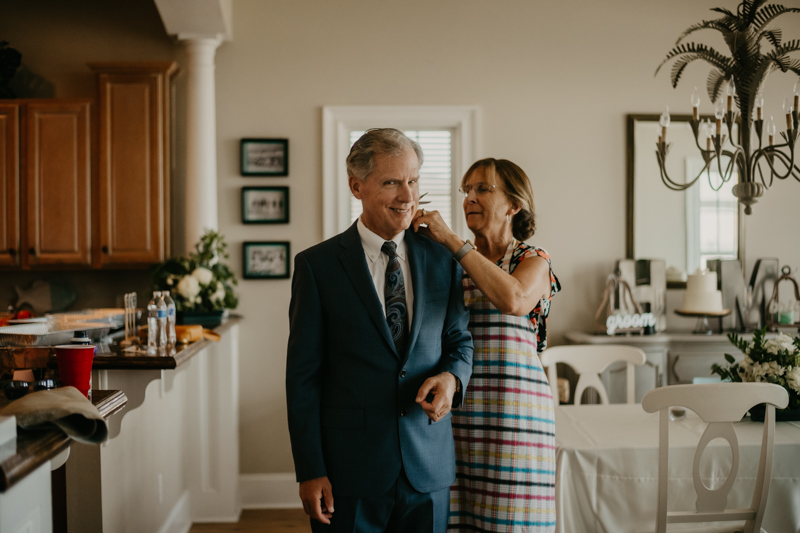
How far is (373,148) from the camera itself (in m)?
1.38

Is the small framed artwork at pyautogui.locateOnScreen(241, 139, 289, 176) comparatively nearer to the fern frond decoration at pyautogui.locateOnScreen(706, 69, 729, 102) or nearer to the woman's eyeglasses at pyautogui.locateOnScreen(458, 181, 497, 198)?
the woman's eyeglasses at pyautogui.locateOnScreen(458, 181, 497, 198)

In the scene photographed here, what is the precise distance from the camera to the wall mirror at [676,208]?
3.63m

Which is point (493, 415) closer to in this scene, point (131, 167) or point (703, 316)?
point (703, 316)

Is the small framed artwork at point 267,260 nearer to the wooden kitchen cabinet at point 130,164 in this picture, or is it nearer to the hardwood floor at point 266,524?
the wooden kitchen cabinet at point 130,164

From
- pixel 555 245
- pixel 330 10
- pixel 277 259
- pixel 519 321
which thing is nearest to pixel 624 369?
pixel 555 245

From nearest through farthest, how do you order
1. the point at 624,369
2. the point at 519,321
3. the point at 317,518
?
the point at 317,518 < the point at 519,321 < the point at 624,369

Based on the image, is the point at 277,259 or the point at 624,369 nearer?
the point at 624,369

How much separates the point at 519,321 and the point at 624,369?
1892 millimetres

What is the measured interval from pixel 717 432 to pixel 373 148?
57.8 inches

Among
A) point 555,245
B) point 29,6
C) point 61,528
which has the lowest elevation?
point 61,528

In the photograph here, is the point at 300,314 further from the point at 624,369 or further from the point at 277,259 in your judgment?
the point at 624,369

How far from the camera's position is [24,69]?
3.47 m

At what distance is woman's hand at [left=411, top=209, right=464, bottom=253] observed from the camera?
1.49 metres

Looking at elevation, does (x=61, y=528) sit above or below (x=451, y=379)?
below
